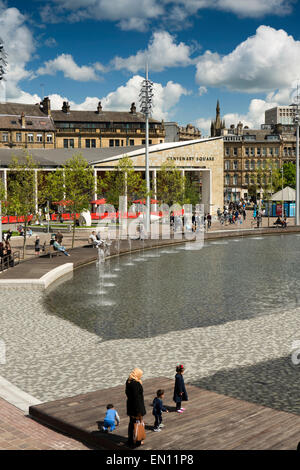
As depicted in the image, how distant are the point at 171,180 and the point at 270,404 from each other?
55.8 meters

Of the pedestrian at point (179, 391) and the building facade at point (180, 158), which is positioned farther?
the building facade at point (180, 158)

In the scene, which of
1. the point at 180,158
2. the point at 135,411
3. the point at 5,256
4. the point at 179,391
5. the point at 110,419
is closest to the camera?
the point at 135,411

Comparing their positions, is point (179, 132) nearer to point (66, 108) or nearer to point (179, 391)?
point (66, 108)

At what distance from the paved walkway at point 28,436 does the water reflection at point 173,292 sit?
567 centimetres

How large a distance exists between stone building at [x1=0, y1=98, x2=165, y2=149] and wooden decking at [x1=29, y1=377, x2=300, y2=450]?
102m

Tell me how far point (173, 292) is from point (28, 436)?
13.1 meters

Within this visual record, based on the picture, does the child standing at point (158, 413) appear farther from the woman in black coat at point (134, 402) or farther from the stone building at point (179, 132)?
the stone building at point (179, 132)

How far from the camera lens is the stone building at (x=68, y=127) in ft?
353

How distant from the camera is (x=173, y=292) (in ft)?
70.5

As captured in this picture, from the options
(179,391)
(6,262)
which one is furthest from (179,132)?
(179,391)

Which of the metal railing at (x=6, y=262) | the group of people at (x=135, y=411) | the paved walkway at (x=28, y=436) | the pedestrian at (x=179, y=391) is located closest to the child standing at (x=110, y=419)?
the group of people at (x=135, y=411)

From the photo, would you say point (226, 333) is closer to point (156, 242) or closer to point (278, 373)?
point (278, 373)

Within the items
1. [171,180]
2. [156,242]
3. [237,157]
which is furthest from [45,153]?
[237,157]

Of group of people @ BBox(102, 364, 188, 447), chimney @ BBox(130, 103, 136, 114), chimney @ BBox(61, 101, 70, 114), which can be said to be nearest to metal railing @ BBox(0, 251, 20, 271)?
group of people @ BBox(102, 364, 188, 447)
